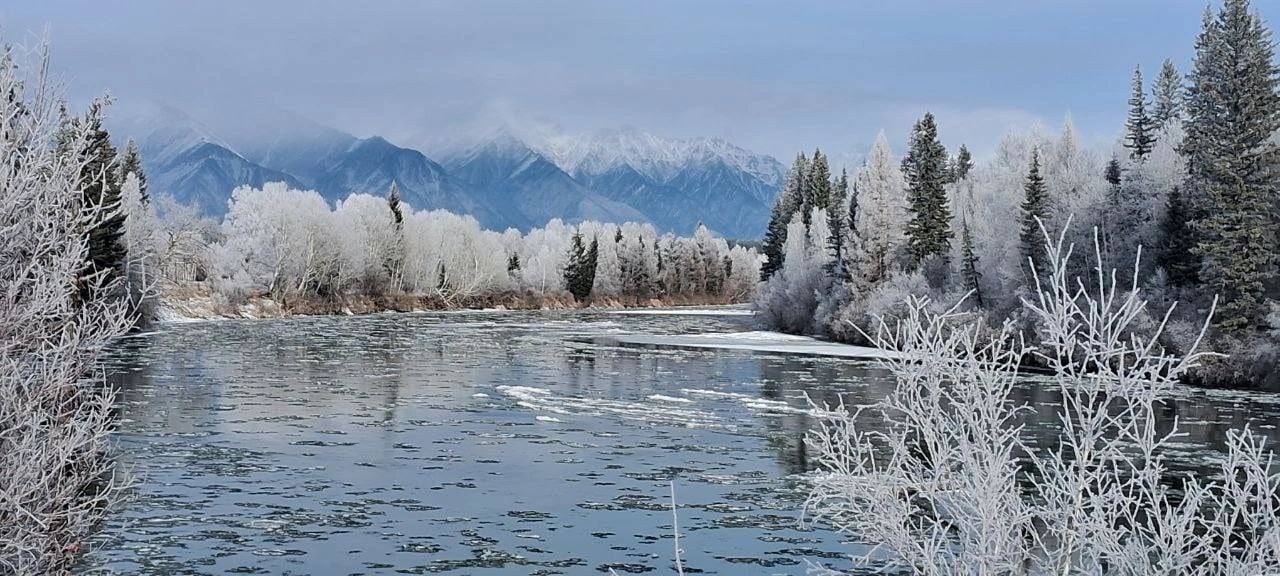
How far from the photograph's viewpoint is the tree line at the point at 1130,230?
3784cm

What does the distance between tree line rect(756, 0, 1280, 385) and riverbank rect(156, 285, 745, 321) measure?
36.4 m

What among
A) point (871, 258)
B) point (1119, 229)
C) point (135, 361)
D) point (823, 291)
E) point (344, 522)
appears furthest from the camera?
point (823, 291)

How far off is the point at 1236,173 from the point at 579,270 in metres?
87.3

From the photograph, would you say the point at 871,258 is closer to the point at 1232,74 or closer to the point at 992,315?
the point at 992,315

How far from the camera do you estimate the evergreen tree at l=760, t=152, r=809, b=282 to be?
105 metres

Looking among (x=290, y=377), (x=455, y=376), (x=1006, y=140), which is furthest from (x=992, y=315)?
(x=1006, y=140)

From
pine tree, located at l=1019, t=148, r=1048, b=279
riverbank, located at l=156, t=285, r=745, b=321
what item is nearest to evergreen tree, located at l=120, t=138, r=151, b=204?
riverbank, located at l=156, t=285, r=745, b=321

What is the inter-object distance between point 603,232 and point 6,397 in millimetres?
135360

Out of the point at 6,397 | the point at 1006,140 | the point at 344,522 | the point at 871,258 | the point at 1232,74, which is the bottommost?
the point at 344,522

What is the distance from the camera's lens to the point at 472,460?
20844mm

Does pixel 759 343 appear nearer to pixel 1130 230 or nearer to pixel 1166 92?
pixel 1130 230

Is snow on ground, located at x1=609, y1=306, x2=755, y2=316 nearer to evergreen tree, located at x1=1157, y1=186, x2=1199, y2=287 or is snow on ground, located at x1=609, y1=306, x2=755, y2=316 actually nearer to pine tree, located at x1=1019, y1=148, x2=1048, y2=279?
pine tree, located at x1=1019, y1=148, x2=1048, y2=279

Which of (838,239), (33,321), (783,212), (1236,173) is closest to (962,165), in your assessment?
(783,212)

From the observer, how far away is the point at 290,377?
35.1 m
